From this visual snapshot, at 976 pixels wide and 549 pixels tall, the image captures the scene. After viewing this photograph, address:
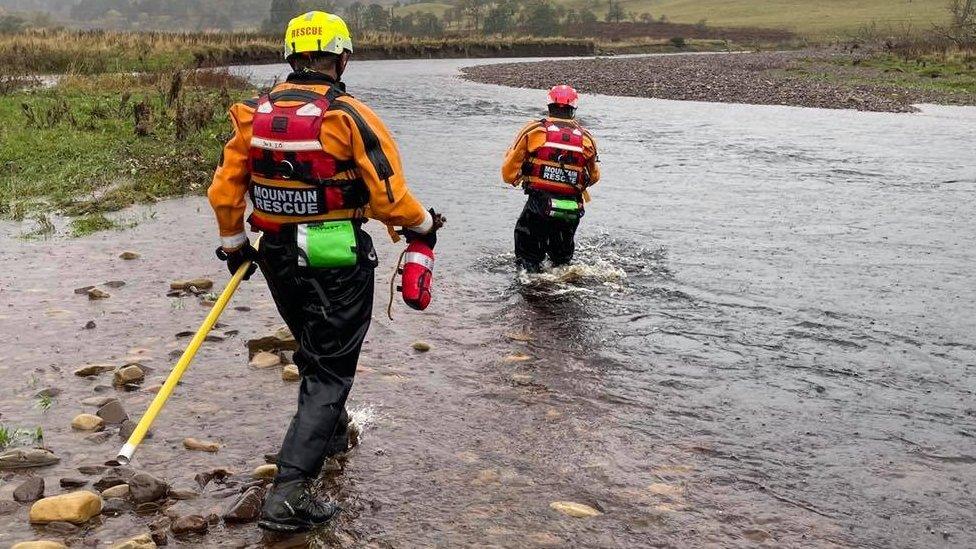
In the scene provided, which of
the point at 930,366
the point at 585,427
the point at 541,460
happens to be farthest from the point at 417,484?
the point at 930,366

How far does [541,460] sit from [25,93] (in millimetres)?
25081

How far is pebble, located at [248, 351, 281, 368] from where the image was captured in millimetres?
7273

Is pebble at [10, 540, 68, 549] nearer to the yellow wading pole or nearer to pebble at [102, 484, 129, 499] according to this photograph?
the yellow wading pole

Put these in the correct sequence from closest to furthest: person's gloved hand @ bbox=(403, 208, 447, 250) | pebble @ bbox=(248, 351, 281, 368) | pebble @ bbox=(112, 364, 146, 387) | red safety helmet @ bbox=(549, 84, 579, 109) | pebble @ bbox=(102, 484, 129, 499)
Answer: pebble @ bbox=(102, 484, 129, 499)
person's gloved hand @ bbox=(403, 208, 447, 250)
pebble @ bbox=(112, 364, 146, 387)
pebble @ bbox=(248, 351, 281, 368)
red safety helmet @ bbox=(549, 84, 579, 109)

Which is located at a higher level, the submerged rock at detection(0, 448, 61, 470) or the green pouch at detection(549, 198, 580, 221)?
the green pouch at detection(549, 198, 580, 221)

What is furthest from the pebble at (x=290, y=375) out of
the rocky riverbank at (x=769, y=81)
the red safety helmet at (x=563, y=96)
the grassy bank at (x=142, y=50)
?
the rocky riverbank at (x=769, y=81)

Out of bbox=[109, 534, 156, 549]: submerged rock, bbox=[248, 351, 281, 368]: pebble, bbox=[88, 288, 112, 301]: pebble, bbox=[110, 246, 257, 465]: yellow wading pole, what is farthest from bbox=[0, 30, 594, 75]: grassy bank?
bbox=[109, 534, 156, 549]: submerged rock

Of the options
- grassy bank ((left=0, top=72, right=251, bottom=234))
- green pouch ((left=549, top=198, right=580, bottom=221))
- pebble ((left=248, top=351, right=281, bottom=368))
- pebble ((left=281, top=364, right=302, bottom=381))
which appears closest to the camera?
pebble ((left=281, top=364, right=302, bottom=381))

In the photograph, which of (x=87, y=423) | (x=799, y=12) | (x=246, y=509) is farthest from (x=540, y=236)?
(x=799, y=12)

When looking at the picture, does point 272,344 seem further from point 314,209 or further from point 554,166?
point 554,166

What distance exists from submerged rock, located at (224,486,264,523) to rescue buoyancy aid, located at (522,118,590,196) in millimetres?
6045

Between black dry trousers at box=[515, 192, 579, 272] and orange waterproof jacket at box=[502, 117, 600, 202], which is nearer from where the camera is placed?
orange waterproof jacket at box=[502, 117, 600, 202]

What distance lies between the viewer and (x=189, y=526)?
4.70 meters

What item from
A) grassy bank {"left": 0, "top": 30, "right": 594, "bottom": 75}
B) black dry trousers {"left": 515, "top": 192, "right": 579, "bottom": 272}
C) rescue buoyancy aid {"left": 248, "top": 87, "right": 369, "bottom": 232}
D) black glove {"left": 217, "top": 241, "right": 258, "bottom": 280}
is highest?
grassy bank {"left": 0, "top": 30, "right": 594, "bottom": 75}
